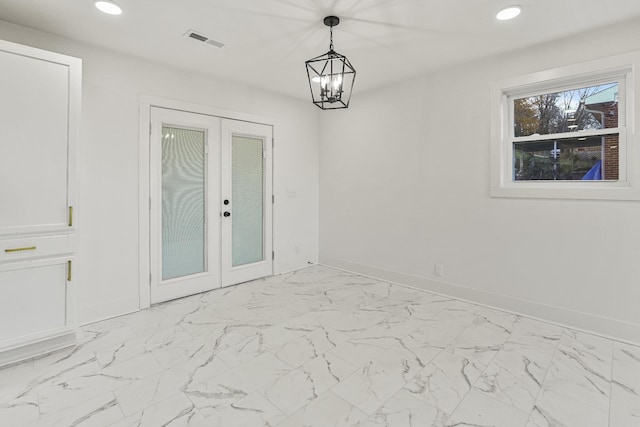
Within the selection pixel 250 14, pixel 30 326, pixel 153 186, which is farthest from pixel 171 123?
pixel 30 326

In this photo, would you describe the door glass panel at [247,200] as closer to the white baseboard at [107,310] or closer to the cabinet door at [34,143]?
the white baseboard at [107,310]

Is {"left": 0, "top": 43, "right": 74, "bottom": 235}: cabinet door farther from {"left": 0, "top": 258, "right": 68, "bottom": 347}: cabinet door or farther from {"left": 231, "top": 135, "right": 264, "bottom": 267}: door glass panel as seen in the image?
{"left": 231, "top": 135, "right": 264, "bottom": 267}: door glass panel

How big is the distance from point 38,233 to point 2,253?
0.23m

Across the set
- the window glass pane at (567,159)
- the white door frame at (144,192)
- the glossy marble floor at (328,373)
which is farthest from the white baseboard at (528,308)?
the white door frame at (144,192)

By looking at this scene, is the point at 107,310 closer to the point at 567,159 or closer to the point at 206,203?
the point at 206,203

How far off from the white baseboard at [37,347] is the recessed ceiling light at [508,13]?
410 cm

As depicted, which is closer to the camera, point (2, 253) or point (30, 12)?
point (2, 253)

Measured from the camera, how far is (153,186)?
132 inches

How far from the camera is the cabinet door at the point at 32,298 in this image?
88.8 inches

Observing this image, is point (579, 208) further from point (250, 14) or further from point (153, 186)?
point (153, 186)

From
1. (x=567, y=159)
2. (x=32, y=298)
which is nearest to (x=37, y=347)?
(x=32, y=298)

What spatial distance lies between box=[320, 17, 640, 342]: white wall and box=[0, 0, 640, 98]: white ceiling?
0.36 metres

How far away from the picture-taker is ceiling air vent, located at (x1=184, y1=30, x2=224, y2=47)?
108 inches

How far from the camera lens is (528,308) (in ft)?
10.1
